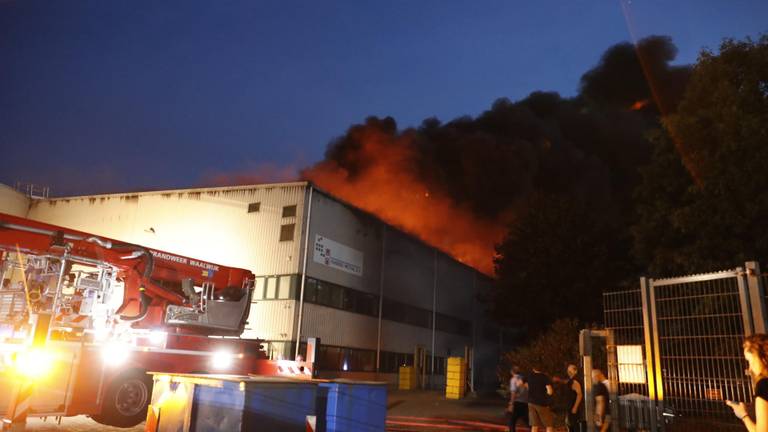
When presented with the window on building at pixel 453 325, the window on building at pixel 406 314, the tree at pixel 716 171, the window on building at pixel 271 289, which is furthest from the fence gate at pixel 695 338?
the window on building at pixel 453 325

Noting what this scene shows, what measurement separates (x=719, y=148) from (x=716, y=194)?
132cm

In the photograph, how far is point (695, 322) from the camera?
8.32m

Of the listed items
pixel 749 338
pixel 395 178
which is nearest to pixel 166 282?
pixel 749 338

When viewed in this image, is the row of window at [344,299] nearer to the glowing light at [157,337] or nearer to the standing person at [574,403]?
the glowing light at [157,337]

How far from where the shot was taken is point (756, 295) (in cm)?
738

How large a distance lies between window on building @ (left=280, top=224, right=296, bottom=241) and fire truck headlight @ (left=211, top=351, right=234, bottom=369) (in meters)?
11.2

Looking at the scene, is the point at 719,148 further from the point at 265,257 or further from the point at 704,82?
the point at 265,257

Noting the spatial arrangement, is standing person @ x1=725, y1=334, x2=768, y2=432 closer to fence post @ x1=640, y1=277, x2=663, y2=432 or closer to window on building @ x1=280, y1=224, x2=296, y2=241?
fence post @ x1=640, y1=277, x2=663, y2=432

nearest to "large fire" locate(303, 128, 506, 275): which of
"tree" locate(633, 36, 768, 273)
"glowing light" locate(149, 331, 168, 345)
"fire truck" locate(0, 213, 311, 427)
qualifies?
"tree" locate(633, 36, 768, 273)

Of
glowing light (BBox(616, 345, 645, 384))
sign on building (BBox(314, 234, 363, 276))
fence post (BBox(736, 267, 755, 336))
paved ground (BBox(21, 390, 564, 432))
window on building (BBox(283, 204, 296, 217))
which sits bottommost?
paved ground (BBox(21, 390, 564, 432))

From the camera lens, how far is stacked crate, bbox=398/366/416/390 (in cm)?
2711

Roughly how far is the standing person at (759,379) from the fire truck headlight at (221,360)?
975cm

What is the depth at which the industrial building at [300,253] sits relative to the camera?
74.7 feet

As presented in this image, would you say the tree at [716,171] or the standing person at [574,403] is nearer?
the standing person at [574,403]
